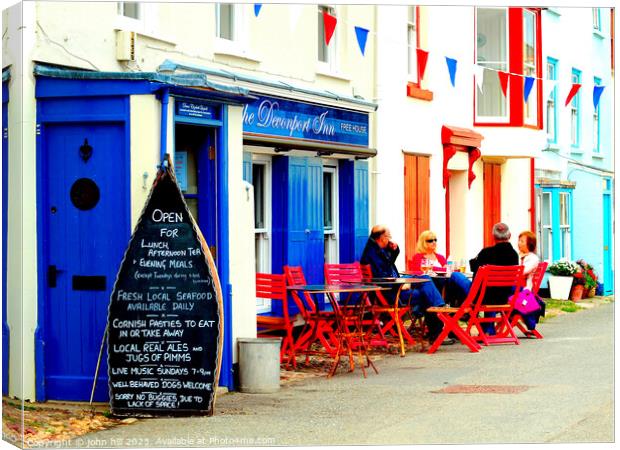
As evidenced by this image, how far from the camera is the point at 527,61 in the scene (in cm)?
2514

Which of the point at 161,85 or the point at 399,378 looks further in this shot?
the point at 399,378

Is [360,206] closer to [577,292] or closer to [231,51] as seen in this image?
[231,51]

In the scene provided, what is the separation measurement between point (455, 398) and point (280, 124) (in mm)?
5338

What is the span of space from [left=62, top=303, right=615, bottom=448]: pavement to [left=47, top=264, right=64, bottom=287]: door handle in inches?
58.0

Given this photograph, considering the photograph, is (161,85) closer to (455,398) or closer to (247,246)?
(247,246)

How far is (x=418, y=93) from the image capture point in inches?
803

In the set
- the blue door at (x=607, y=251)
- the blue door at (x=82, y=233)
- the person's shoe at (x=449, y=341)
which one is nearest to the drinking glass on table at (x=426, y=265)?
the person's shoe at (x=449, y=341)

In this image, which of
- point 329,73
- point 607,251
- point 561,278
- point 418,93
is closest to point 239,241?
point 329,73

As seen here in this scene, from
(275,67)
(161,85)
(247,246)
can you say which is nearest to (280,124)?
(275,67)

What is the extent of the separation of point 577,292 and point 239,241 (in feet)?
47.5

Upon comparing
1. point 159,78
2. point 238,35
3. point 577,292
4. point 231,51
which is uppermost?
point 238,35

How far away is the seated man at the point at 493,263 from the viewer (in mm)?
16500

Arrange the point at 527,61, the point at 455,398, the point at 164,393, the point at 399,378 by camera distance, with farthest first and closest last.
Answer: the point at 527,61
the point at 399,378
the point at 455,398
the point at 164,393

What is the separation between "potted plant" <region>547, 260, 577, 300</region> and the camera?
25734 mm
